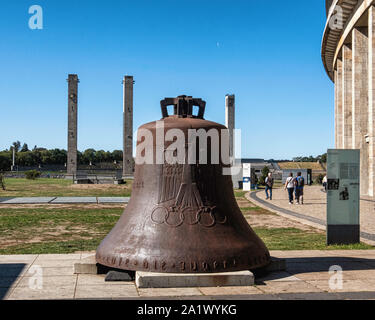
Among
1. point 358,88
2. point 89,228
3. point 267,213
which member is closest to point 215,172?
point 89,228

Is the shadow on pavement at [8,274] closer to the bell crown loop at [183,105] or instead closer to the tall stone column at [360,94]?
the bell crown loop at [183,105]

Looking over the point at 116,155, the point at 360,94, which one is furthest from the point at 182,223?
the point at 116,155

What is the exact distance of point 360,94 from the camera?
26.2m

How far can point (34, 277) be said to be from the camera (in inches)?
183

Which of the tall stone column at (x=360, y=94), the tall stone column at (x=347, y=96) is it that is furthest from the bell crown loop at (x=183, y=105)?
the tall stone column at (x=347, y=96)

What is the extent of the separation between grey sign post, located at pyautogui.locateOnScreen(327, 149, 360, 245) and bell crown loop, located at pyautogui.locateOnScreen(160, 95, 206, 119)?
402 centimetres

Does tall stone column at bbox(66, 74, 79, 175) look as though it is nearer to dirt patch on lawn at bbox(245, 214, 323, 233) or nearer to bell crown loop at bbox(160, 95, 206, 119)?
dirt patch on lawn at bbox(245, 214, 323, 233)

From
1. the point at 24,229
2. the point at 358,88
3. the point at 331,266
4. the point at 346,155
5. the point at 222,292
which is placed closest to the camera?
the point at 222,292

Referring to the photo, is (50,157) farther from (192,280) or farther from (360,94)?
(192,280)

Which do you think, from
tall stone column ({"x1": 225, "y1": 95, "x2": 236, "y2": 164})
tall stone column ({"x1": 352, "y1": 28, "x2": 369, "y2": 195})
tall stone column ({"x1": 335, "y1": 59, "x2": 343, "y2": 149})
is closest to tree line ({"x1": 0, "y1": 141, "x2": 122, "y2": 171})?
tall stone column ({"x1": 225, "y1": 95, "x2": 236, "y2": 164})

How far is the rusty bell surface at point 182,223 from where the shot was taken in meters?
4.23

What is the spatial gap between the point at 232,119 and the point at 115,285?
45.0 meters

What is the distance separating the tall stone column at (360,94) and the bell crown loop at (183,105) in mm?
22971

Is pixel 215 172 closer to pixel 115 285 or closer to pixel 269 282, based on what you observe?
pixel 269 282
